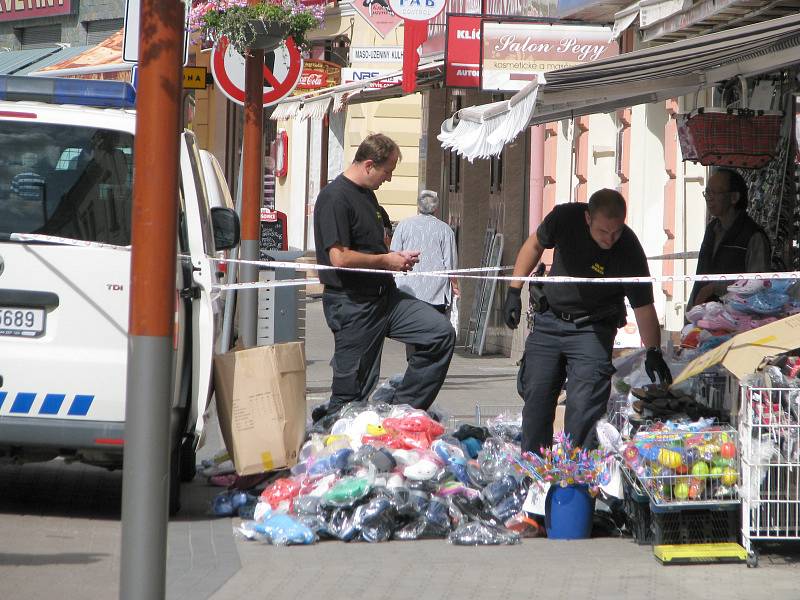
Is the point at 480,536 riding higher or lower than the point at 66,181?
lower

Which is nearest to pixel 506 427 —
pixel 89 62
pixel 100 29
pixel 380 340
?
pixel 380 340

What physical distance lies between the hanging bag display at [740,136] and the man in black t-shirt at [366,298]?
2414 mm

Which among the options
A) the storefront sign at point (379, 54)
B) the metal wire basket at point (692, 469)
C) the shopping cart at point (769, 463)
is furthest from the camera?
the storefront sign at point (379, 54)

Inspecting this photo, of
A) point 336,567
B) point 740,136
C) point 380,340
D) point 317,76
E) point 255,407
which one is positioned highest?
point 317,76

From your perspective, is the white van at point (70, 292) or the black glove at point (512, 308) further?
the black glove at point (512, 308)

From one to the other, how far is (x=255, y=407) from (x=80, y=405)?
3.03ft

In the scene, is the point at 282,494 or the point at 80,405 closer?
the point at 80,405

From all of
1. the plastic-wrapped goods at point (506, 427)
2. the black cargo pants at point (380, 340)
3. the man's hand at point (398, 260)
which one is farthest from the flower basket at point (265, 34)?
the plastic-wrapped goods at point (506, 427)

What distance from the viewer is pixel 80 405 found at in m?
6.94

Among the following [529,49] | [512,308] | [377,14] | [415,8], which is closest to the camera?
[512,308]

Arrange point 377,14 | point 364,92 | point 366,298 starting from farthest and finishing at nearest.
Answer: point 377,14 → point 364,92 → point 366,298

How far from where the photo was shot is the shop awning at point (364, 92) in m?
16.9

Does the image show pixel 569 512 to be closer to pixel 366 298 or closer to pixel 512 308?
pixel 512 308

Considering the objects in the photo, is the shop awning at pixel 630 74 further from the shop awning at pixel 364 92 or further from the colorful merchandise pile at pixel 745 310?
the shop awning at pixel 364 92
